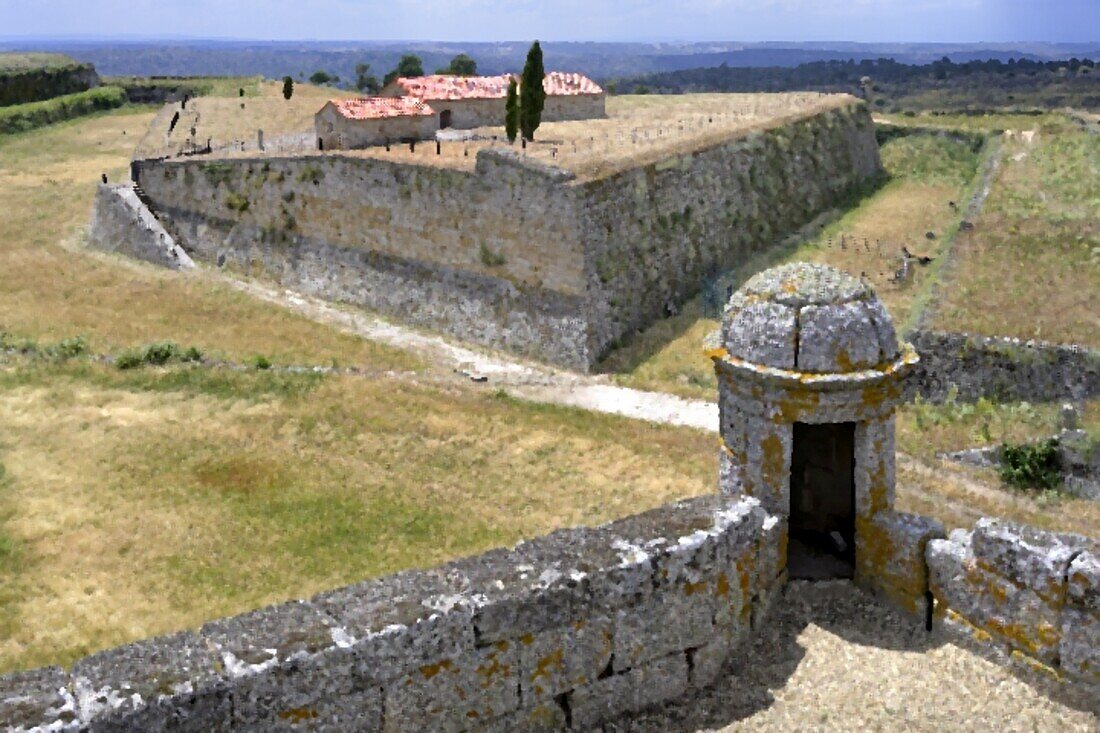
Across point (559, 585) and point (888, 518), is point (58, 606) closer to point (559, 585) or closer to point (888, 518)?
point (559, 585)

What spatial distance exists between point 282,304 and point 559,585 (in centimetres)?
2705

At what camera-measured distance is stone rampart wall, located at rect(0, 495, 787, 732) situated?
5391mm

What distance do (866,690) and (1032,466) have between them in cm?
1334

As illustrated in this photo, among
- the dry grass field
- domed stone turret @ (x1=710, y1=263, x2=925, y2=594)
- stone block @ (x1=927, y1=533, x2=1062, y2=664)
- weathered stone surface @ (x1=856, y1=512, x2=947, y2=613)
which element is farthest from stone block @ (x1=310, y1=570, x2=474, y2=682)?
the dry grass field

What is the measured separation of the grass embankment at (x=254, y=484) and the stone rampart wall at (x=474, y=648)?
708 cm

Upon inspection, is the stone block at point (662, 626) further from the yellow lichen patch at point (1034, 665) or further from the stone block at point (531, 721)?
the yellow lichen patch at point (1034, 665)

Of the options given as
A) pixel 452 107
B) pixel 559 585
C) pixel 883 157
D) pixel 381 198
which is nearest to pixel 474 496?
pixel 559 585

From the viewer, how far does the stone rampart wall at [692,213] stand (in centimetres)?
2744

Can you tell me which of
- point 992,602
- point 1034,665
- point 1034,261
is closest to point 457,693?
point 992,602

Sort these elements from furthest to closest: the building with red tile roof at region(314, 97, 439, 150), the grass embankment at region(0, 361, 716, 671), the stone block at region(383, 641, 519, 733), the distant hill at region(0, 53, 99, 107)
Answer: the distant hill at region(0, 53, 99, 107), the building with red tile roof at region(314, 97, 439, 150), the grass embankment at region(0, 361, 716, 671), the stone block at region(383, 641, 519, 733)

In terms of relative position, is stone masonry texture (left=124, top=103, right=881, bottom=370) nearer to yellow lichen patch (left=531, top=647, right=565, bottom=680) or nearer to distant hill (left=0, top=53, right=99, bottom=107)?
yellow lichen patch (left=531, top=647, right=565, bottom=680)

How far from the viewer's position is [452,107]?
3875 cm

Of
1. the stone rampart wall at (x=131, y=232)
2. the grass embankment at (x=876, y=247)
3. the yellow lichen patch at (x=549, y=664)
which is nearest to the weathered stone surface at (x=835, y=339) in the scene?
the yellow lichen patch at (x=549, y=664)

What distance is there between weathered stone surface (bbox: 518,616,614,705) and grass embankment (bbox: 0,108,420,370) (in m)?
19.5
